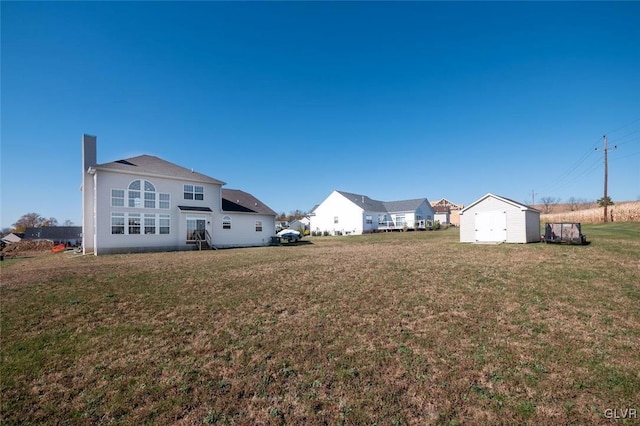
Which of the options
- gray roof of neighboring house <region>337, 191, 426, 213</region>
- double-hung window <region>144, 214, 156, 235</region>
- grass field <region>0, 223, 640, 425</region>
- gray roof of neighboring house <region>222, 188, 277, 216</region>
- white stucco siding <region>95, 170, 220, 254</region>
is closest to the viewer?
grass field <region>0, 223, 640, 425</region>

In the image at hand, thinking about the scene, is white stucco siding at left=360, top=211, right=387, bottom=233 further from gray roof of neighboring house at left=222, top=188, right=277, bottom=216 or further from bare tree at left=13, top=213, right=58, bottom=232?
bare tree at left=13, top=213, right=58, bottom=232

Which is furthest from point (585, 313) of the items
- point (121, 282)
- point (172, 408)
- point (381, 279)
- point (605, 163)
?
point (605, 163)

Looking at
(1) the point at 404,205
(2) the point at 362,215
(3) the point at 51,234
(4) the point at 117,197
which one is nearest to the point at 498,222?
(2) the point at 362,215

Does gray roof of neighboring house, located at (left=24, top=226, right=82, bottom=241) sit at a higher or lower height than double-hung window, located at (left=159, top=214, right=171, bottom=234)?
lower

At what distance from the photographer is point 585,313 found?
23.3 ft

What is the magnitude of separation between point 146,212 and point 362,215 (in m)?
29.0

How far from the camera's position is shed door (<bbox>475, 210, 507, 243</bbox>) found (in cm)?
2059

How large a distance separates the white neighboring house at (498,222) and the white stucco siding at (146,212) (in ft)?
73.4

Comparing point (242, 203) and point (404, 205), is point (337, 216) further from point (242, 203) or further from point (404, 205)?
point (242, 203)

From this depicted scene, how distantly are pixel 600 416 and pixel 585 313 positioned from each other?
4.30 m

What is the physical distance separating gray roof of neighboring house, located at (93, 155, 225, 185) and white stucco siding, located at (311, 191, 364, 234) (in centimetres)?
2276

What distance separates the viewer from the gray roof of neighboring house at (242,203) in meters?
29.8

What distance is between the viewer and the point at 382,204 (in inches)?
2151

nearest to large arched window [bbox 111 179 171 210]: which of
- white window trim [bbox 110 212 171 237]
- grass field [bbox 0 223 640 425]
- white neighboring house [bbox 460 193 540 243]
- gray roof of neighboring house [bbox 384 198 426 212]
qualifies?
white window trim [bbox 110 212 171 237]
